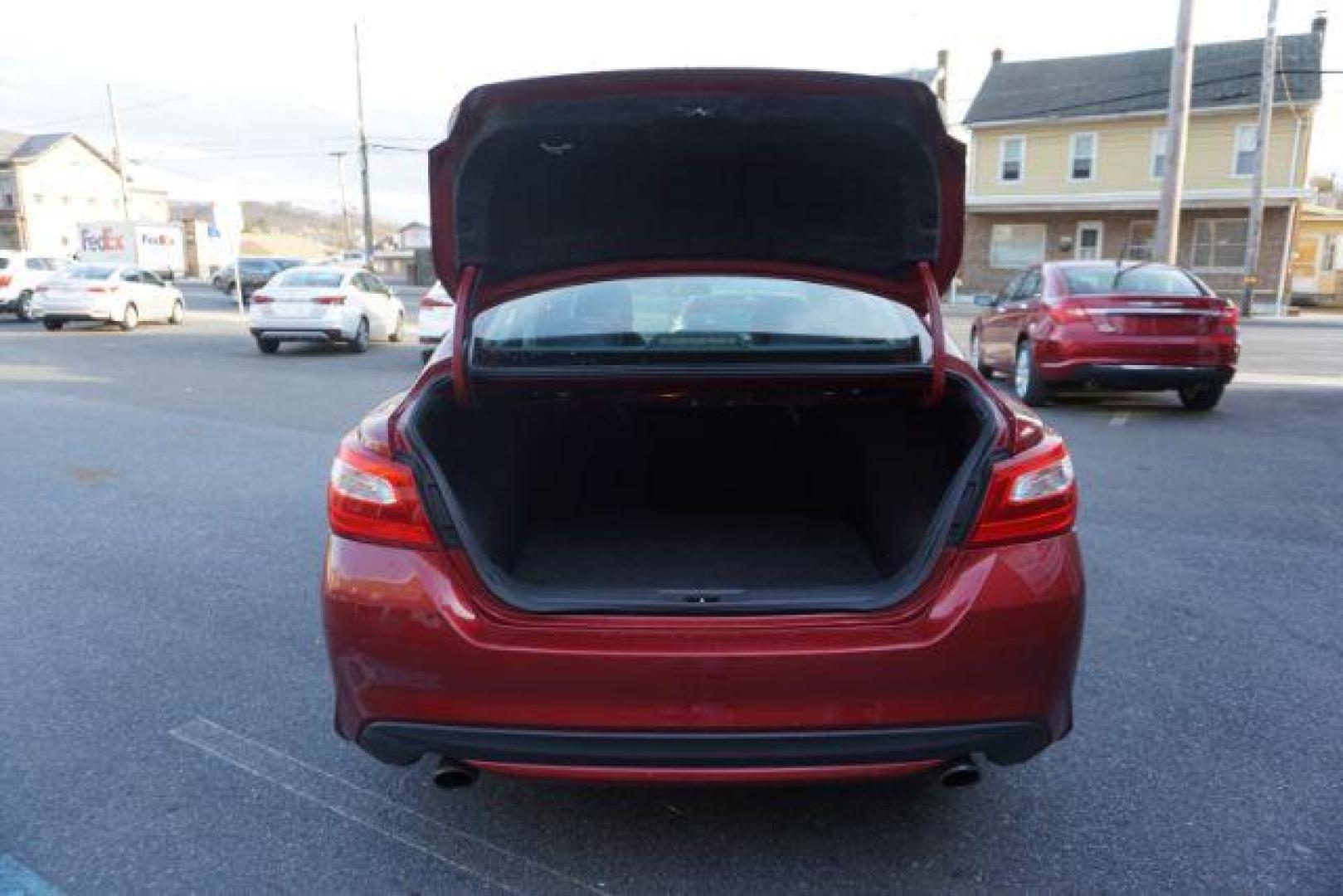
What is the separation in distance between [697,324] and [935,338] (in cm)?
103

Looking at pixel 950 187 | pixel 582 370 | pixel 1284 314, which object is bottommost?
pixel 1284 314

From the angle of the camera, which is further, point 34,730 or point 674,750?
point 34,730

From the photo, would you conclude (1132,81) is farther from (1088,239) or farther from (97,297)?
(97,297)

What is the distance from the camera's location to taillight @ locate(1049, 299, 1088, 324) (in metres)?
8.84

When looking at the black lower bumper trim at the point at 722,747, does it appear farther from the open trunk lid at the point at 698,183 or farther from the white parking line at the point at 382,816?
the open trunk lid at the point at 698,183

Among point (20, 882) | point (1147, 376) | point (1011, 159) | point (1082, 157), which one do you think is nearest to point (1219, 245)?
point (1082, 157)

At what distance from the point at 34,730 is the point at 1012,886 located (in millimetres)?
3019

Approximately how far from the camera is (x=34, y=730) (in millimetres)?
3143

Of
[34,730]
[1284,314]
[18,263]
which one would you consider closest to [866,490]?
[34,730]

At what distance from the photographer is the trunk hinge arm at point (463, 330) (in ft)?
8.60

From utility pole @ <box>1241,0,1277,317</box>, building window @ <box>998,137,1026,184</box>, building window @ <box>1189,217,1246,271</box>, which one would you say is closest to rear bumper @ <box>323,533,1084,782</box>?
utility pole @ <box>1241,0,1277,317</box>

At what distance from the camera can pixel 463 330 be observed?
270 centimetres

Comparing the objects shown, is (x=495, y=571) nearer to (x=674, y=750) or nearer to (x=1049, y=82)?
(x=674, y=750)

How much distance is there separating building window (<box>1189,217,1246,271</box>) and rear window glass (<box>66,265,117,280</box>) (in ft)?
96.6
